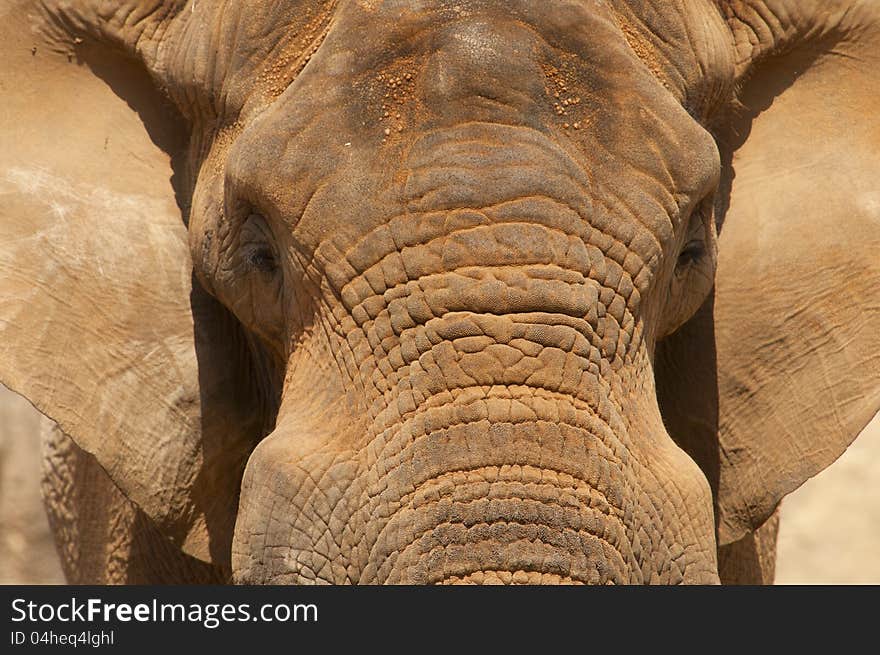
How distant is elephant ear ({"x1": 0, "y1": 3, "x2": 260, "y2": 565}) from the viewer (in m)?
3.23

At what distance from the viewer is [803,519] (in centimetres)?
856

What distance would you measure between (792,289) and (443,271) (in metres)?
0.89

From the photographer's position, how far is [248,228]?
2.96 metres

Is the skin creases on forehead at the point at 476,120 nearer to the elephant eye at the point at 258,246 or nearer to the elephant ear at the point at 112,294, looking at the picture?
the elephant eye at the point at 258,246

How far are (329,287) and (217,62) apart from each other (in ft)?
1.67

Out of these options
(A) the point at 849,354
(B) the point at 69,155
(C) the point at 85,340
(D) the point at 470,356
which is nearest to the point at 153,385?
(C) the point at 85,340

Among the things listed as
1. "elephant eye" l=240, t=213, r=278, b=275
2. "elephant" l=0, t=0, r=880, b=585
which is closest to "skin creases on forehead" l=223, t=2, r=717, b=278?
"elephant" l=0, t=0, r=880, b=585

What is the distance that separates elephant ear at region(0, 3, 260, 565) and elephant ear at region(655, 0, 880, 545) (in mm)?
869

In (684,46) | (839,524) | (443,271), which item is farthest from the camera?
(839,524)

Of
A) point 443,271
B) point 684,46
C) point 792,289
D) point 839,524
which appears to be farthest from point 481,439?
point 839,524

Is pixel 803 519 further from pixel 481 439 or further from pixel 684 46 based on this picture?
pixel 481 439

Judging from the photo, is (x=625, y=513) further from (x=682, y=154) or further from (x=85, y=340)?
(x=85, y=340)

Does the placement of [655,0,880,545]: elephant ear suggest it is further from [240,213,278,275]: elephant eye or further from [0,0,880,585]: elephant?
[240,213,278,275]: elephant eye

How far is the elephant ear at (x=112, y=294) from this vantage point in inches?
127
